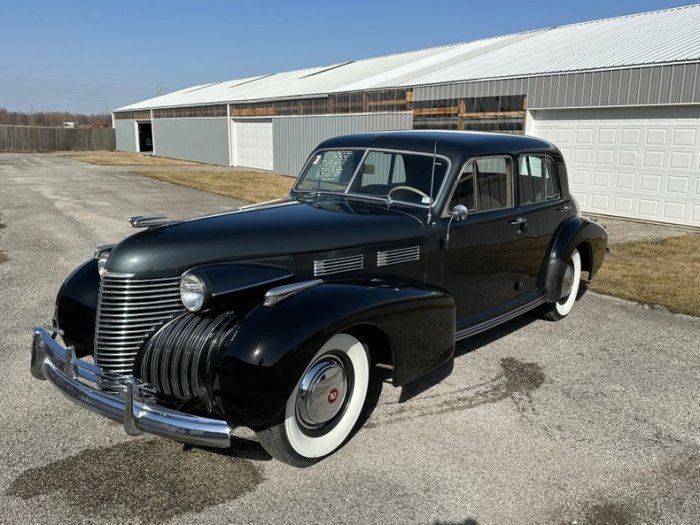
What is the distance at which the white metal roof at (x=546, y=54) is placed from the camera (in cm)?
1254

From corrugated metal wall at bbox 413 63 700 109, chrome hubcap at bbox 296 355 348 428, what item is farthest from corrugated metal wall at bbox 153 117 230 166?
chrome hubcap at bbox 296 355 348 428

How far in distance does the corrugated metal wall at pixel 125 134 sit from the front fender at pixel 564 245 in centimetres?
4367

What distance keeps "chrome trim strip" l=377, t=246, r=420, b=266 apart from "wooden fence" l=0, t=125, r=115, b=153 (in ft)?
156

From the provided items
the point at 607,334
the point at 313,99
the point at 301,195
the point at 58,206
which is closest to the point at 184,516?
the point at 301,195

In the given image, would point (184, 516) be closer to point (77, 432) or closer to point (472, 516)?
point (77, 432)

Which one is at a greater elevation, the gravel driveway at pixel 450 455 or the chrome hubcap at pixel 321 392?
the chrome hubcap at pixel 321 392

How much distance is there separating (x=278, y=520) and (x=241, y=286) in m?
1.24

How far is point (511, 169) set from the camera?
5.01 metres

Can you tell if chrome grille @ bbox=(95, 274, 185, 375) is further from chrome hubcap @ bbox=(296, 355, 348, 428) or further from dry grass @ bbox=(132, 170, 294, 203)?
dry grass @ bbox=(132, 170, 294, 203)

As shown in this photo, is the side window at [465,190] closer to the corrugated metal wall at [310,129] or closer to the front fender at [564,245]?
the front fender at [564,245]

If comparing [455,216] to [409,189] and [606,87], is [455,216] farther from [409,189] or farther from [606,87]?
[606,87]

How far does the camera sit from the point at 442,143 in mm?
4543

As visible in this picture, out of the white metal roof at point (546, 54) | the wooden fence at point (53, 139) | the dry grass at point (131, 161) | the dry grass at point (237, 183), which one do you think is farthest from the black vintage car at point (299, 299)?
the wooden fence at point (53, 139)

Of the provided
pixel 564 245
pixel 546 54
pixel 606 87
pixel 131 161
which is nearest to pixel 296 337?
pixel 564 245
